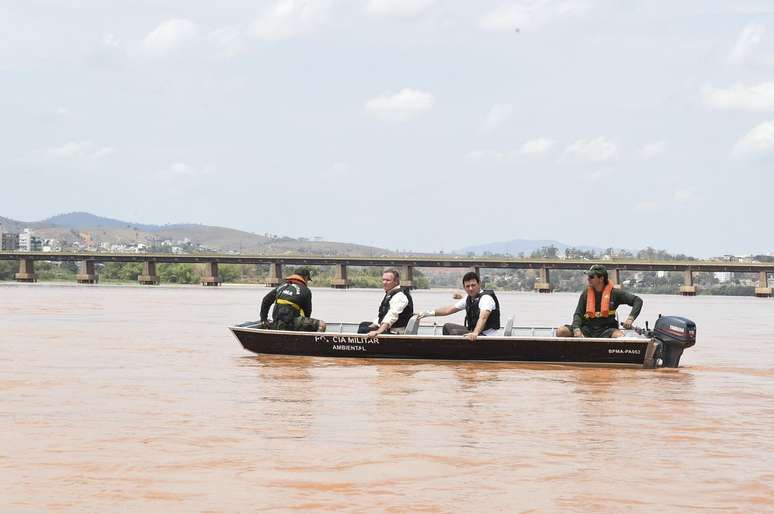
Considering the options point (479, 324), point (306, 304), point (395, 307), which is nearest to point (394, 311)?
point (395, 307)

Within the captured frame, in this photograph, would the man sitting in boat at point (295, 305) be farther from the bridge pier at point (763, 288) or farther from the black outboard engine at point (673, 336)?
the bridge pier at point (763, 288)

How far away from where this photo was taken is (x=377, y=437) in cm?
1416

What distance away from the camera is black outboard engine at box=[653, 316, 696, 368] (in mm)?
23328

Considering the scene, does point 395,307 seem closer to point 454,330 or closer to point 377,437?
point 454,330

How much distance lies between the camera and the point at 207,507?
10.1 m

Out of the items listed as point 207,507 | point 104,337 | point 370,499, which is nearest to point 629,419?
point 370,499

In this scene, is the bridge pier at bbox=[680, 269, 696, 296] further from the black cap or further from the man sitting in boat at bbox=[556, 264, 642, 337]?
the black cap

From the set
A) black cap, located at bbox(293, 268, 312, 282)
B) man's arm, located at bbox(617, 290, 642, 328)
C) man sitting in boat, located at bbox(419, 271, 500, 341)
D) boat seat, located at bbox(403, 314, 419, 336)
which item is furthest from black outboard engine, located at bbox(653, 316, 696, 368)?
black cap, located at bbox(293, 268, 312, 282)

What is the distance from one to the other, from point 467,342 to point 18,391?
9560 mm

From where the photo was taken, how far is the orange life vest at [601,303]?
23.4 m

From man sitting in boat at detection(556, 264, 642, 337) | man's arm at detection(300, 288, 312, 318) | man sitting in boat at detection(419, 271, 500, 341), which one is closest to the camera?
man sitting in boat at detection(556, 264, 642, 337)

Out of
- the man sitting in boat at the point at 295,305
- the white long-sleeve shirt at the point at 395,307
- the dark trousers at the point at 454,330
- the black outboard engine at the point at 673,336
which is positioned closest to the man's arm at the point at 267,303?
the man sitting in boat at the point at 295,305

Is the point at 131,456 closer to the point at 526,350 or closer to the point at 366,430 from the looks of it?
the point at 366,430

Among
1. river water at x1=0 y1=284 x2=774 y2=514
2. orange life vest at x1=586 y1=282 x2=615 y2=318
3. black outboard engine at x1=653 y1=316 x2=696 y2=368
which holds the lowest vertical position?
river water at x1=0 y1=284 x2=774 y2=514
